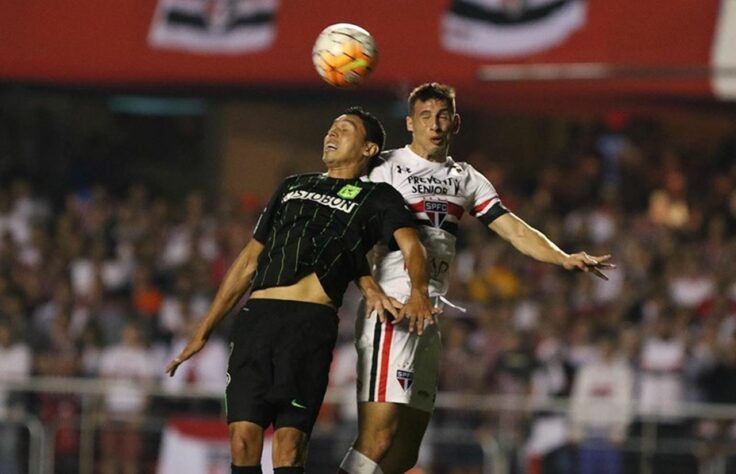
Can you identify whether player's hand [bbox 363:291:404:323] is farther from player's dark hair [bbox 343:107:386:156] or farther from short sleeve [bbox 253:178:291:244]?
player's dark hair [bbox 343:107:386:156]

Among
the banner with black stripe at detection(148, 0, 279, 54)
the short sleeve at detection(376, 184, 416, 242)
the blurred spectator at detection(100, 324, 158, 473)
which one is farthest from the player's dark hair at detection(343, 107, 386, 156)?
the banner with black stripe at detection(148, 0, 279, 54)

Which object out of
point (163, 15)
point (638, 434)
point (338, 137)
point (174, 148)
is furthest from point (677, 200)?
point (338, 137)

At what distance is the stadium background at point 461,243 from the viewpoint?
15.6 m

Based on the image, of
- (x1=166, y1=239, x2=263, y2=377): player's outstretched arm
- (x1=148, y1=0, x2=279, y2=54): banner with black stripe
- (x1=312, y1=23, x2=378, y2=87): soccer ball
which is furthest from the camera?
(x1=148, y1=0, x2=279, y2=54): banner with black stripe

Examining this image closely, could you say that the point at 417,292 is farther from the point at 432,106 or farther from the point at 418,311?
the point at 432,106

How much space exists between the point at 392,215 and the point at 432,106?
71cm

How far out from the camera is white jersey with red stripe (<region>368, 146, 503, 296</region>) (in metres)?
9.21

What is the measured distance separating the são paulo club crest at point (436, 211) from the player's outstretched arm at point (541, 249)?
303 millimetres

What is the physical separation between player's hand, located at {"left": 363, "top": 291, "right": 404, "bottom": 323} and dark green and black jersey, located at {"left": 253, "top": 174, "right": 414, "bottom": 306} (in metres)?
0.16

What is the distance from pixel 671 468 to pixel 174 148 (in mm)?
11165

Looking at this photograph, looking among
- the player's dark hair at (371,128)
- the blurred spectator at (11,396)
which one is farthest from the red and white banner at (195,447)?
the player's dark hair at (371,128)

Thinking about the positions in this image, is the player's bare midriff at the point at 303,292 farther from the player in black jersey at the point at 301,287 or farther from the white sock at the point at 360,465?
the white sock at the point at 360,465

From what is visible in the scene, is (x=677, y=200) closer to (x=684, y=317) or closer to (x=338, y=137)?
(x=684, y=317)

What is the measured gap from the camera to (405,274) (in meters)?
9.17
